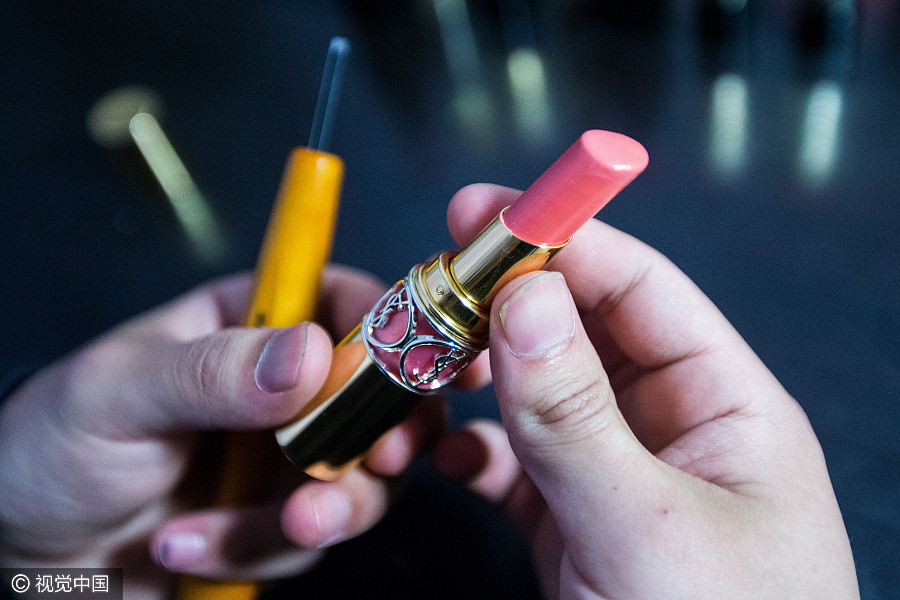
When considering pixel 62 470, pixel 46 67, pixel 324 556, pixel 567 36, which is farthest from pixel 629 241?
pixel 46 67

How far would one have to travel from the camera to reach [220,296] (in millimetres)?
812

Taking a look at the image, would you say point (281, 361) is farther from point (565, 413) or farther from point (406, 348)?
point (565, 413)

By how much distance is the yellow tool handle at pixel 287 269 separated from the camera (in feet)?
1.94

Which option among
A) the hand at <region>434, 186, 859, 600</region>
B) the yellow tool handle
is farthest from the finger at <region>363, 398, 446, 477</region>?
the hand at <region>434, 186, 859, 600</region>

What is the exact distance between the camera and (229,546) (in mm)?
645

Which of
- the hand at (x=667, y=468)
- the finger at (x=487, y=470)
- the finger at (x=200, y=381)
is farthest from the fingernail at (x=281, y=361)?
the finger at (x=487, y=470)

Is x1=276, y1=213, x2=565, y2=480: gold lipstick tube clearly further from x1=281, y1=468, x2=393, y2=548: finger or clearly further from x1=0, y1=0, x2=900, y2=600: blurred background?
Answer: x1=0, y1=0, x2=900, y2=600: blurred background

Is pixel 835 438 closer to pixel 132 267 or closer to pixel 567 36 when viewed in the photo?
pixel 567 36

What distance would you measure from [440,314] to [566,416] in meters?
0.11

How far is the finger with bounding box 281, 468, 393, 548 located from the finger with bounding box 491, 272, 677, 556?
269 millimetres

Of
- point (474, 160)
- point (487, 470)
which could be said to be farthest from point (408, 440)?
point (474, 160)

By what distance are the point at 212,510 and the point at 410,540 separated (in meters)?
0.22

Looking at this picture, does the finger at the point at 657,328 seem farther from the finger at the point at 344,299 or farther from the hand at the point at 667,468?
the finger at the point at 344,299

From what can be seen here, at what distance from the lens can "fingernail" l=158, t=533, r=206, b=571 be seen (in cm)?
63
